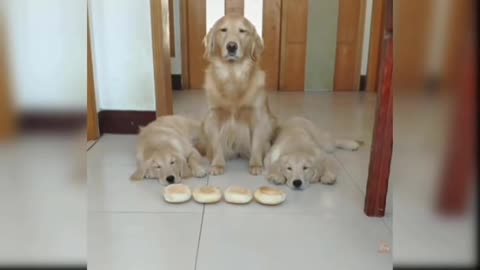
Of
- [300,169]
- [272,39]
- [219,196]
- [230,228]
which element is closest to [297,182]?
[300,169]

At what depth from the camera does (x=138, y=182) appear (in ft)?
5.77

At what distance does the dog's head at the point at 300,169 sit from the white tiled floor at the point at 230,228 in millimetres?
37

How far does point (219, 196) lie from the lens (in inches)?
61.5

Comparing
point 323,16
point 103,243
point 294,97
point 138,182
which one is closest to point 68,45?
point 103,243

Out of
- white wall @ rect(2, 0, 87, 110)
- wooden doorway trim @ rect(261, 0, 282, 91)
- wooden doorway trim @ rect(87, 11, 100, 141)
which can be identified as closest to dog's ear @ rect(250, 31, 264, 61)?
wooden doorway trim @ rect(87, 11, 100, 141)

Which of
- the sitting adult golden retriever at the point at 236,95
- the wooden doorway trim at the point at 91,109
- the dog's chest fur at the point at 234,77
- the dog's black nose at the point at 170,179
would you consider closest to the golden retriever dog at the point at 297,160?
Answer: the sitting adult golden retriever at the point at 236,95

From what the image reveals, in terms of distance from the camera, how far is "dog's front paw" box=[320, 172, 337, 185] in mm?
1760

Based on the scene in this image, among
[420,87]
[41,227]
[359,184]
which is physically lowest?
[359,184]

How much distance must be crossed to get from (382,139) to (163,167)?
35.1 inches

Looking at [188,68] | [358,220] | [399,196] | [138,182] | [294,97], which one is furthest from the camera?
[188,68]

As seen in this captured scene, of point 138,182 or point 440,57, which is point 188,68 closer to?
point 138,182

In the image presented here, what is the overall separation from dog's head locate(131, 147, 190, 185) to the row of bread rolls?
0.61 feet

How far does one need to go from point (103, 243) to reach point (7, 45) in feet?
3.61

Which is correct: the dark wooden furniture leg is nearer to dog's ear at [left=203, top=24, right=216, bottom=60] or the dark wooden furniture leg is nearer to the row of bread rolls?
the row of bread rolls
